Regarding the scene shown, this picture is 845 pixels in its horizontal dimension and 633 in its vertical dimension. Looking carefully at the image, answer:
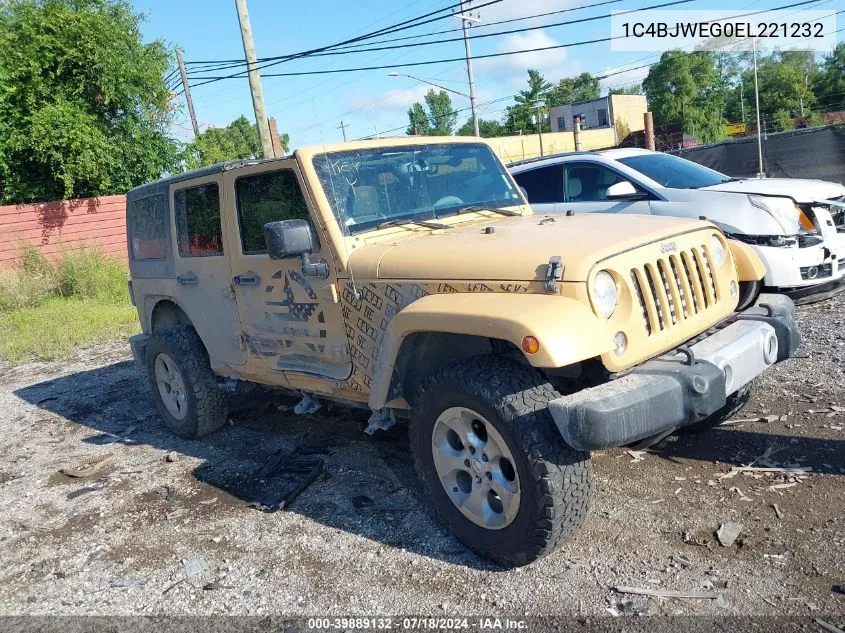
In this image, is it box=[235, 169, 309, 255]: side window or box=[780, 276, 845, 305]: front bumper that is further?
box=[780, 276, 845, 305]: front bumper

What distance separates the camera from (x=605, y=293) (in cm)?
299

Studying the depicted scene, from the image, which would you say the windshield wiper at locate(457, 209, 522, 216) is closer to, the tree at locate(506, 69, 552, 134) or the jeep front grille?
the jeep front grille

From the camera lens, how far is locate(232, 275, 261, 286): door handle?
14.4ft

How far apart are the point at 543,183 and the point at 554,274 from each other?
527 cm

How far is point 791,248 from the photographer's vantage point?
6156 millimetres

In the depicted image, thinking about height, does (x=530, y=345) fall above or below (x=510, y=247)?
below

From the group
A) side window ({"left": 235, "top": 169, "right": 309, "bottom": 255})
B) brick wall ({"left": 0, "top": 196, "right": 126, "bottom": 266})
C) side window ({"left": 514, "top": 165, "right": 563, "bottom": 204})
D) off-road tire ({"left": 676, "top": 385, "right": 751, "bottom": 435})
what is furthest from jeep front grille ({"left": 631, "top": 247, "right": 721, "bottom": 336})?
brick wall ({"left": 0, "top": 196, "right": 126, "bottom": 266})

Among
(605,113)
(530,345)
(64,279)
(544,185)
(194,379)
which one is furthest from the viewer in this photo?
(605,113)

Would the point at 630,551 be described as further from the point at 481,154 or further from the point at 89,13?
the point at 89,13

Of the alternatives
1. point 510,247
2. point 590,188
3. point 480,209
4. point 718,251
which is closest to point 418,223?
point 480,209

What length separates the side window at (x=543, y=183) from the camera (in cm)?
786

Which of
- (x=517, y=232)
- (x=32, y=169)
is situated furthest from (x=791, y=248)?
(x=32, y=169)

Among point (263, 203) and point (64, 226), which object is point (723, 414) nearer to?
point (263, 203)

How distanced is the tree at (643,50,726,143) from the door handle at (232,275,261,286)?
56366 mm
